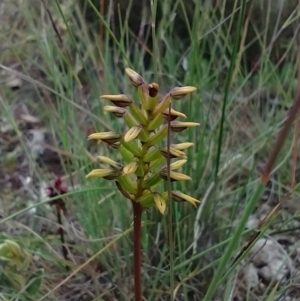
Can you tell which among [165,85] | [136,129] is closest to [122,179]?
[136,129]

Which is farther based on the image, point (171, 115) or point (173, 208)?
point (173, 208)

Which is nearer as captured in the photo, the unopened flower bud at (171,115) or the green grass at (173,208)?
the unopened flower bud at (171,115)

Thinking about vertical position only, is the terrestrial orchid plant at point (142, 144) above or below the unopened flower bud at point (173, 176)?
above

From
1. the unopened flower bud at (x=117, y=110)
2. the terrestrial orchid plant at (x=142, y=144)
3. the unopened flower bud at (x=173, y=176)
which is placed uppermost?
the unopened flower bud at (x=117, y=110)

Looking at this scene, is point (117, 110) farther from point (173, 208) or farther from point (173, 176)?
point (173, 208)

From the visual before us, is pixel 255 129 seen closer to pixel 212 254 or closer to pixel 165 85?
pixel 165 85

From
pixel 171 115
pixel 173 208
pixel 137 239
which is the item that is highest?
pixel 171 115

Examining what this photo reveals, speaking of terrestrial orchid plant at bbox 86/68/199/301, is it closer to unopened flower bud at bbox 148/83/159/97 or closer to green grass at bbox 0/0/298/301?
unopened flower bud at bbox 148/83/159/97

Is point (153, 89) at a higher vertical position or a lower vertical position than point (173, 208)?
higher

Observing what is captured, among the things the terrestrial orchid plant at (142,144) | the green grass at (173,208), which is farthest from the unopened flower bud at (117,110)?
the green grass at (173,208)

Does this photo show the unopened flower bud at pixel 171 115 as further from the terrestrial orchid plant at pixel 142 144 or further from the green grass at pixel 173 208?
the green grass at pixel 173 208

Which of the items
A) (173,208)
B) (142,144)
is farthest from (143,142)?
(173,208)
